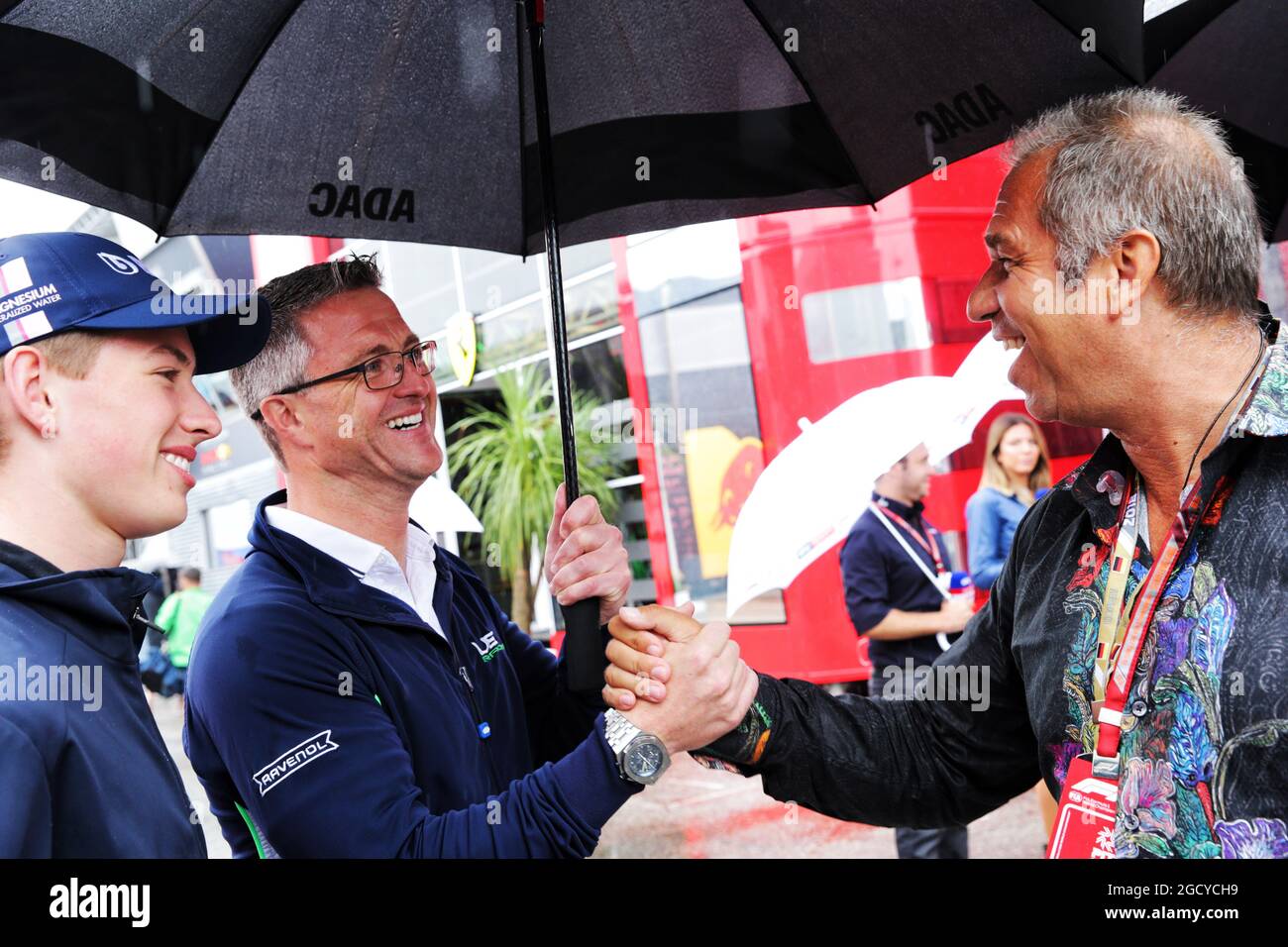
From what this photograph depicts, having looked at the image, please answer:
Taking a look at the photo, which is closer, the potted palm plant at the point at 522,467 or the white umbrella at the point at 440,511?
the white umbrella at the point at 440,511

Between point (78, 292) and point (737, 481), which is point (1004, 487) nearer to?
point (737, 481)

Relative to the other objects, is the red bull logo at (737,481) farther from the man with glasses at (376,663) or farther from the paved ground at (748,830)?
the man with glasses at (376,663)

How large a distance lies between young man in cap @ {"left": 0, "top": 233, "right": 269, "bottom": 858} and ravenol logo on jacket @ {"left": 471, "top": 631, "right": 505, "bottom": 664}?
66 cm

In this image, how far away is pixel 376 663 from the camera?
181 centimetres

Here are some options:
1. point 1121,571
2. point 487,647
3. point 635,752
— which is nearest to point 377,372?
point 487,647

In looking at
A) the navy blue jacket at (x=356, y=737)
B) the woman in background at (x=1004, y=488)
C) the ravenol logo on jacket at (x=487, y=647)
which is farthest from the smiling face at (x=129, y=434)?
the woman in background at (x=1004, y=488)

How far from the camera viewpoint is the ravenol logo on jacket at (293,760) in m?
1.62

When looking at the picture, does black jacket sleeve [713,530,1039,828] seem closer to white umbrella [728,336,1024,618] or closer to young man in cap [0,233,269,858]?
young man in cap [0,233,269,858]

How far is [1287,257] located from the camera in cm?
738

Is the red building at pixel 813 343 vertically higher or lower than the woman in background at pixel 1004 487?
higher

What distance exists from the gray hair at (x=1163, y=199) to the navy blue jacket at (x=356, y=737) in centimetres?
114
